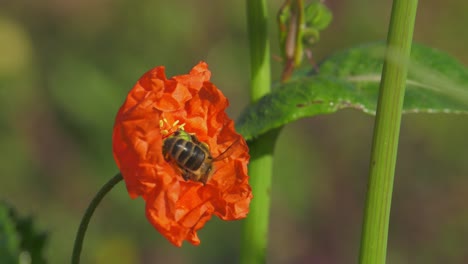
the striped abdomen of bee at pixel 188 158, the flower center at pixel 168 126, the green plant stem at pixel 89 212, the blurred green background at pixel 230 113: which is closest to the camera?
the green plant stem at pixel 89 212

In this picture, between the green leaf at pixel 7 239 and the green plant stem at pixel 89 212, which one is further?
the green leaf at pixel 7 239

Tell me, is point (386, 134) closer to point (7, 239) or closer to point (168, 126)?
point (168, 126)

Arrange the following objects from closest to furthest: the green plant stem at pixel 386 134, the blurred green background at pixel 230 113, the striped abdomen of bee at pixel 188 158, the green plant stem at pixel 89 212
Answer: the green plant stem at pixel 386 134
the green plant stem at pixel 89 212
the striped abdomen of bee at pixel 188 158
the blurred green background at pixel 230 113

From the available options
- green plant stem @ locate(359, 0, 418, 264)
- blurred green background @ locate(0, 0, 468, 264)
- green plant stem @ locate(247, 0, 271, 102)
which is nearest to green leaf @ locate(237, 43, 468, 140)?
green plant stem @ locate(247, 0, 271, 102)

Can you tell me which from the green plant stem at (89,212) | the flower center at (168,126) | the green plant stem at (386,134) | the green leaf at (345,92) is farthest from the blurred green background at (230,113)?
the green plant stem at (386,134)

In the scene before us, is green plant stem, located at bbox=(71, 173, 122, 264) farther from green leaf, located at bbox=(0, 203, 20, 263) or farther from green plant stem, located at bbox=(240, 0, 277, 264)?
green plant stem, located at bbox=(240, 0, 277, 264)

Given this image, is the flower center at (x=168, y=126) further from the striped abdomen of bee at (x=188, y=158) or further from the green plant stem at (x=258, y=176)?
the green plant stem at (x=258, y=176)
